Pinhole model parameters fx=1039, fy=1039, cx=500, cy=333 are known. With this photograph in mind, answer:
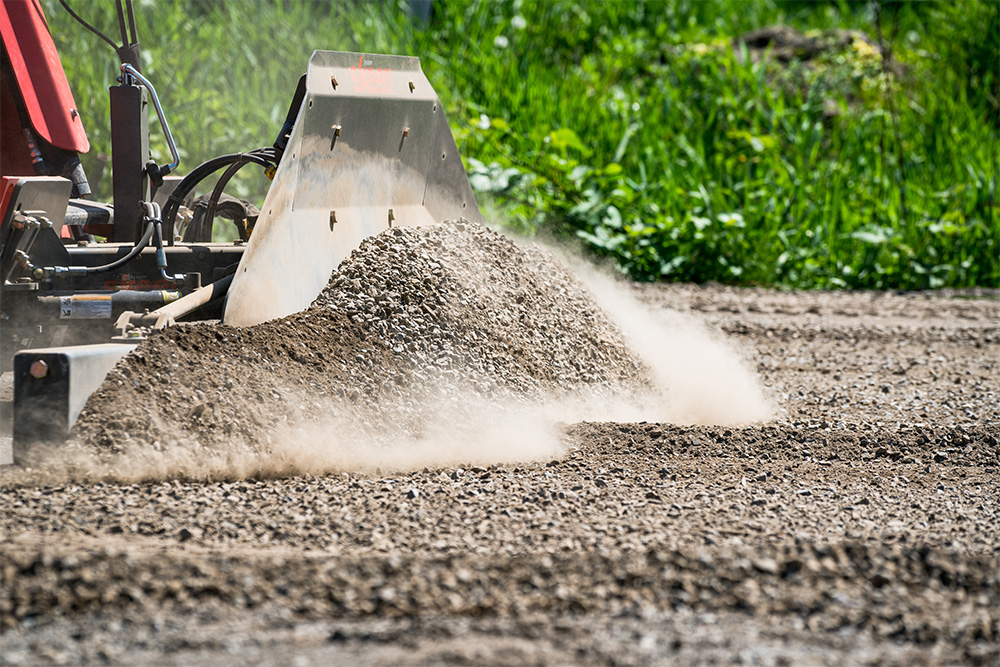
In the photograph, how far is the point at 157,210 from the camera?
3.80 m

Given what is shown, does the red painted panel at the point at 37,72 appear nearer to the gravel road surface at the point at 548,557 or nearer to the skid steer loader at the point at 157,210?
the skid steer loader at the point at 157,210

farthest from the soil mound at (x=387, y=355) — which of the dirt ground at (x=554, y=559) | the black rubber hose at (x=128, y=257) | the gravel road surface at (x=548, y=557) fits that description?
the black rubber hose at (x=128, y=257)

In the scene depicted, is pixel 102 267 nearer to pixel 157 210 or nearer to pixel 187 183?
pixel 157 210

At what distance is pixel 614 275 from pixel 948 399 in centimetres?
340

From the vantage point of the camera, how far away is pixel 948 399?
4992 millimetres

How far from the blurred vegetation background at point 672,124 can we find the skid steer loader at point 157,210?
299 cm

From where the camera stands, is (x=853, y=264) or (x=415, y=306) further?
(x=853, y=264)

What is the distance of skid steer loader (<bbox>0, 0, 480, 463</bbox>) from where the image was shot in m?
3.52

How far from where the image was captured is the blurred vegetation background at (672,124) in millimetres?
8336

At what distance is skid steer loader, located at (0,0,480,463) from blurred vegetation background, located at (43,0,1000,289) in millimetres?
2986

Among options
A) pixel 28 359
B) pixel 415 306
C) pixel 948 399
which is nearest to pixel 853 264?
pixel 948 399

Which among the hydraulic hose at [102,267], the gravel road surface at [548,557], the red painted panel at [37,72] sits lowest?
the gravel road surface at [548,557]

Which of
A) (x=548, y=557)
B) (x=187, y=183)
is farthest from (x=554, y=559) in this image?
(x=187, y=183)

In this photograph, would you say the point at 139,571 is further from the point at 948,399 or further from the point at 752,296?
the point at 752,296
